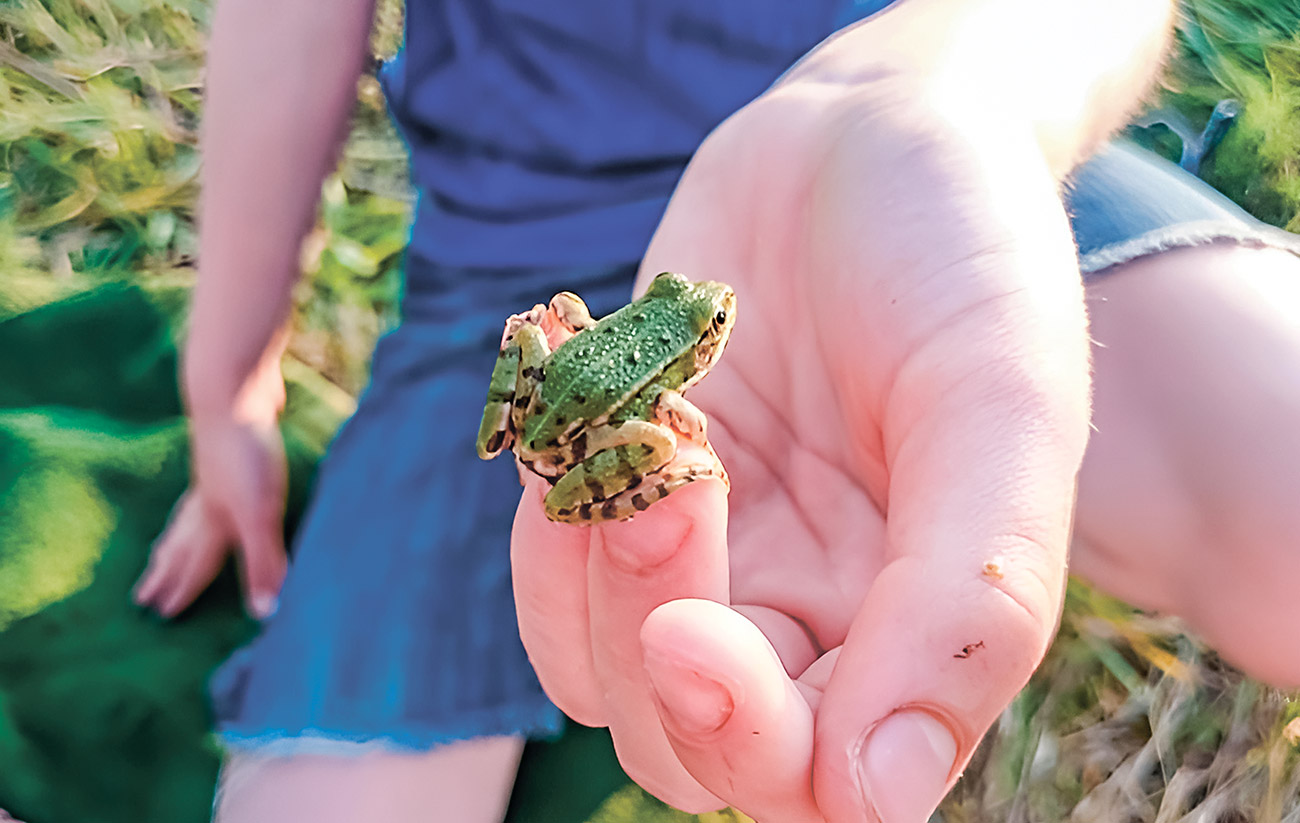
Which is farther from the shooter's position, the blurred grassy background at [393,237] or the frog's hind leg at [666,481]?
the blurred grassy background at [393,237]

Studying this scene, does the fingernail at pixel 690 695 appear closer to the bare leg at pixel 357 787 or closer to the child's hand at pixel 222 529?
the bare leg at pixel 357 787

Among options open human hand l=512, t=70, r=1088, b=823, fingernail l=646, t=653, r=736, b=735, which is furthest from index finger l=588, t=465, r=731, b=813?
fingernail l=646, t=653, r=736, b=735

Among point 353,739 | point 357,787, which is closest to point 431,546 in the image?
point 353,739

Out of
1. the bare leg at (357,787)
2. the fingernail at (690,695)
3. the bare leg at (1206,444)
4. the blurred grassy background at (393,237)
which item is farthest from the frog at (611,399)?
the blurred grassy background at (393,237)

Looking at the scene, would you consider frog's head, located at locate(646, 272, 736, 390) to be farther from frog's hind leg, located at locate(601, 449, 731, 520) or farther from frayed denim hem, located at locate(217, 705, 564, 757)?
frayed denim hem, located at locate(217, 705, 564, 757)

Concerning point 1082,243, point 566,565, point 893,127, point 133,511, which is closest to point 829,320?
point 893,127

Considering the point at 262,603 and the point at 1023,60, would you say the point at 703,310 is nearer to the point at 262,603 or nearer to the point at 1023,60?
the point at 1023,60
